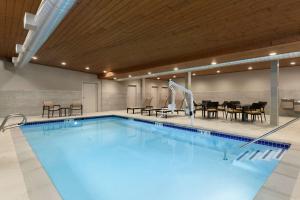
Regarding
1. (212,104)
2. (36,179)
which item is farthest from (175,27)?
(212,104)

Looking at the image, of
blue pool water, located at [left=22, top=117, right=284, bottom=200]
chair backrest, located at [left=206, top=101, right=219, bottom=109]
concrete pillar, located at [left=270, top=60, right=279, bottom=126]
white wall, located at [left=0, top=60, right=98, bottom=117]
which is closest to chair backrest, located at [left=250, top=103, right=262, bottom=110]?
concrete pillar, located at [left=270, top=60, right=279, bottom=126]

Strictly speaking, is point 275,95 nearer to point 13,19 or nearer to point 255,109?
point 255,109

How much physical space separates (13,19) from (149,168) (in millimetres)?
4164

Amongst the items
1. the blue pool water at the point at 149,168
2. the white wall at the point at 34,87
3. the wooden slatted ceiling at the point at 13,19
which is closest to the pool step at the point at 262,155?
the blue pool water at the point at 149,168

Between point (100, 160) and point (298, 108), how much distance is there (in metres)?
9.28

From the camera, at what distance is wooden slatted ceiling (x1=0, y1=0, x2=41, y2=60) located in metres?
3.14

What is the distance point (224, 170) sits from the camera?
127 inches

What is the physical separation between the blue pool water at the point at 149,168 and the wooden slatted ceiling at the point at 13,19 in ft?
9.58

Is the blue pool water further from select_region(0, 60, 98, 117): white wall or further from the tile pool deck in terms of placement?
select_region(0, 60, 98, 117): white wall

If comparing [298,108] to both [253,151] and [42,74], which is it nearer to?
[253,151]

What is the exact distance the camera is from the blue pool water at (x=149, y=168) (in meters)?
2.54

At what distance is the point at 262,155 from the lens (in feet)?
12.6

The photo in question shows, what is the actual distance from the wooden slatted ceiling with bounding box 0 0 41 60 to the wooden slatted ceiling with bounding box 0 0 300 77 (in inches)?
7.1

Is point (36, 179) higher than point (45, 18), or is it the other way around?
point (45, 18)
